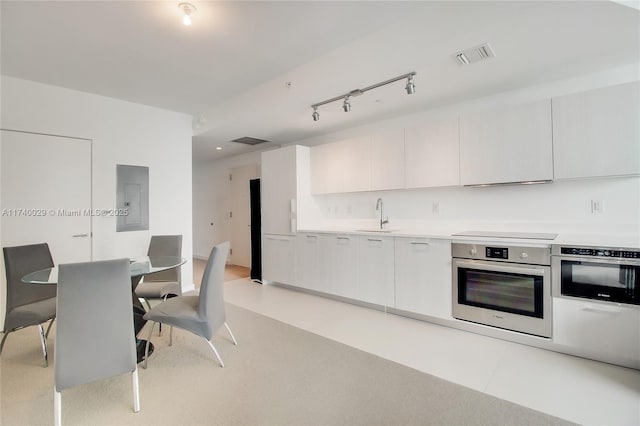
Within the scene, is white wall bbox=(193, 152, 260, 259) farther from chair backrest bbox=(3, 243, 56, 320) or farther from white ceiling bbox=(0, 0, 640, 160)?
chair backrest bbox=(3, 243, 56, 320)

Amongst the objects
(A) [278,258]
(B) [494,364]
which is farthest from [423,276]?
(A) [278,258]

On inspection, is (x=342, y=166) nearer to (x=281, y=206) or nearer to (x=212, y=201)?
(x=281, y=206)

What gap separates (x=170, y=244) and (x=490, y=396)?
10.4 feet

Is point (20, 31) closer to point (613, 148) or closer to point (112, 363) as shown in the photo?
point (112, 363)

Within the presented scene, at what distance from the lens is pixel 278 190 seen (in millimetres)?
4527

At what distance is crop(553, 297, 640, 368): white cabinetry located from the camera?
6.88 feet

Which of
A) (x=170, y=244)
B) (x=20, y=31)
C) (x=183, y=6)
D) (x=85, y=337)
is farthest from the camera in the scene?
(x=170, y=244)

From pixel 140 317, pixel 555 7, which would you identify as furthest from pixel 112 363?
pixel 555 7

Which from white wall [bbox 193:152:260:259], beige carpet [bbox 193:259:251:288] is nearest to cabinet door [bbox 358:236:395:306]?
beige carpet [bbox 193:259:251:288]

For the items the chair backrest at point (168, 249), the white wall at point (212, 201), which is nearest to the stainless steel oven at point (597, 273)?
the chair backrest at point (168, 249)

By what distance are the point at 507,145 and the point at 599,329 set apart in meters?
1.66

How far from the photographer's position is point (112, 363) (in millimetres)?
1773

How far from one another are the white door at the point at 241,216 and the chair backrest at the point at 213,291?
12.0 feet

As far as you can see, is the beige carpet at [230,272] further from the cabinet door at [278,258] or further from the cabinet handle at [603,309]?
the cabinet handle at [603,309]
